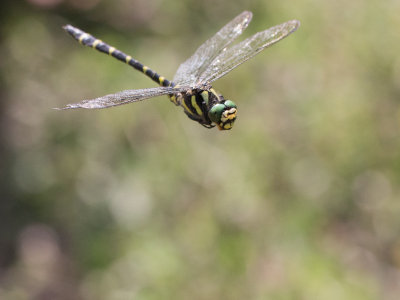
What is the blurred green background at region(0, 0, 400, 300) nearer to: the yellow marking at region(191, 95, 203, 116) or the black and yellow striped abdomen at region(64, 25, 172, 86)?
the black and yellow striped abdomen at region(64, 25, 172, 86)

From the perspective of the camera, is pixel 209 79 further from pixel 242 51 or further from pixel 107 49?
pixel 107 49

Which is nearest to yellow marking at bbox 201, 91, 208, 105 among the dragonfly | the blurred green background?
the dragonfly

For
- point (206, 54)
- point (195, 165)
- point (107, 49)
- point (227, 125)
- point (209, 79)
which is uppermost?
point (195, 165)

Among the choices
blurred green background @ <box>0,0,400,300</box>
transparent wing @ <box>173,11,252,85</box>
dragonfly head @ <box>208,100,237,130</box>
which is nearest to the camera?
dragonfly head @ <box>208,100,237,130</box>

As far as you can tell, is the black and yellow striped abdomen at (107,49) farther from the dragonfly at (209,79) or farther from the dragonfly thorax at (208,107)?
the dragonfly thorax at (208,107)

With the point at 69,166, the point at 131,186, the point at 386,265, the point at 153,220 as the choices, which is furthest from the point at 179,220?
the point at 386,265

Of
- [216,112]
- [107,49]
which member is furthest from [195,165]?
[216,112]

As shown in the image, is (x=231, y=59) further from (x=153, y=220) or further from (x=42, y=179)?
(x=42, y=179)
